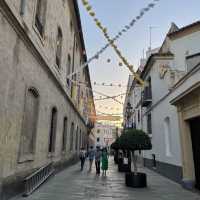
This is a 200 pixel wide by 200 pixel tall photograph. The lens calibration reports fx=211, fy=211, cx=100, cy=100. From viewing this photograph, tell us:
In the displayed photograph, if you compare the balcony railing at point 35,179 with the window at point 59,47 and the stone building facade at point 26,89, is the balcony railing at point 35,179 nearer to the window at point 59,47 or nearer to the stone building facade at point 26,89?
the stone building facade at point 26,89

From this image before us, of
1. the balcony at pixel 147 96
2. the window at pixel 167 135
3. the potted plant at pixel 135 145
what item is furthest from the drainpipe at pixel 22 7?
the balcony at pixel 147 96

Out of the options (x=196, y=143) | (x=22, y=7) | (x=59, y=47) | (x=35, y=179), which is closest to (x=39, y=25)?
(x=22, y=7)

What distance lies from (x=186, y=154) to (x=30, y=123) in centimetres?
648

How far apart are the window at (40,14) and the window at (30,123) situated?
278 cm

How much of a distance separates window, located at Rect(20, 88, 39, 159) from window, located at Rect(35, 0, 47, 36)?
2780mm

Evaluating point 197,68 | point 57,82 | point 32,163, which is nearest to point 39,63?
point 57,82

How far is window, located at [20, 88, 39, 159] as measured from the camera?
24.3 ft

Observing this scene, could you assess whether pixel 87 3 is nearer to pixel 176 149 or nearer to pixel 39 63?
pixel 39 63

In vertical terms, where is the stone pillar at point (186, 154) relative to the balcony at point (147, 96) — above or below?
below

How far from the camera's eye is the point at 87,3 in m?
7.85

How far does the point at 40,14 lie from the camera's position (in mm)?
9188

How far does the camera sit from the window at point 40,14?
8.73 metres

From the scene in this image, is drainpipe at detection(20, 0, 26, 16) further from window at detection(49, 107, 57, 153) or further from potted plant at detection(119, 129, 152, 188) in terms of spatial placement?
potted plant at detection(119, 129, 152, 188)

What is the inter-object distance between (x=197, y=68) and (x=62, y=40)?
8207mm
